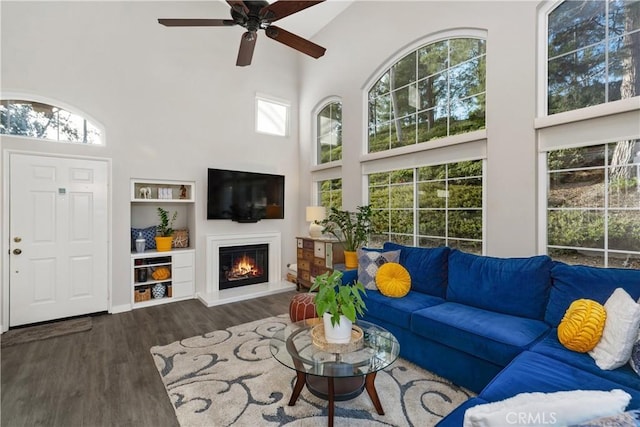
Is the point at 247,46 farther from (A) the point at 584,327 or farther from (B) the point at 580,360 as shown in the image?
(B) the point at 580,360

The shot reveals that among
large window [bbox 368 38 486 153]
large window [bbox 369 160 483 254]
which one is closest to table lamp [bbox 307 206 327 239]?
large window [bbox 369 160 483 254]

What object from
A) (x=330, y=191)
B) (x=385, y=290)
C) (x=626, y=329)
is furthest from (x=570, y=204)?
(x=330, y=191)

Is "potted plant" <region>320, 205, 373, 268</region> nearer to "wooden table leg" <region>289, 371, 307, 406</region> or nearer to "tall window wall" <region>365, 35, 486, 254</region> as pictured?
"tall window wall" <region>365, 35, 486, 254</region>

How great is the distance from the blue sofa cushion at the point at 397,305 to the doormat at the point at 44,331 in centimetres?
338

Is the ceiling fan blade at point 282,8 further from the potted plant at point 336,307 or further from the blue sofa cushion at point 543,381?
the blue sofa cushion at point 543,381

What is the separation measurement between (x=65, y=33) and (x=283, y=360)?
4.88 meters

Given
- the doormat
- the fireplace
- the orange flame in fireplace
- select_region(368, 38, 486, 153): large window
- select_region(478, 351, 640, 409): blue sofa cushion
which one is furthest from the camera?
the orange flame in fireplace

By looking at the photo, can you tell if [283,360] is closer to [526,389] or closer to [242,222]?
[526,389]

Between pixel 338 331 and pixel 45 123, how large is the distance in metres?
4.46

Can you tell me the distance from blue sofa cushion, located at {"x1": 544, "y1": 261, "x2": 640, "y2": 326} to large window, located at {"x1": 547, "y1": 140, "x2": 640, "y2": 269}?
0.52 metres

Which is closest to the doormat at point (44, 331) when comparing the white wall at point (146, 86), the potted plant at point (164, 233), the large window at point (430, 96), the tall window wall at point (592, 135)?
→ the white wall at point (146, 86)

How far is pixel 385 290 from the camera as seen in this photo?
9.86ft

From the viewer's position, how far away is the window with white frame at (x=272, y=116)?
5570 millimetres

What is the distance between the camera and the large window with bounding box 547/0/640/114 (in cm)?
241
